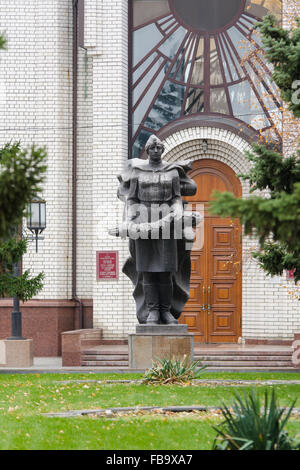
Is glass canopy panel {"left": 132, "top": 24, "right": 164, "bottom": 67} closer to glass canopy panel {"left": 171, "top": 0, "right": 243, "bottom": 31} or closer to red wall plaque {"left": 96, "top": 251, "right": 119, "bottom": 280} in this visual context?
glass canopy panel {"left": 171, "top": 0, "right": 243, "bottom": 31}

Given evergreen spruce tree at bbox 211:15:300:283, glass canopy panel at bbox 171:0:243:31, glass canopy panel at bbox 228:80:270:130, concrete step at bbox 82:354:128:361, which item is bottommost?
concrete step at bbox 82:354:128:361

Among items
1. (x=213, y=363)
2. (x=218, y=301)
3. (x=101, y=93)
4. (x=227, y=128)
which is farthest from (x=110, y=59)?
(x=213, y=363)

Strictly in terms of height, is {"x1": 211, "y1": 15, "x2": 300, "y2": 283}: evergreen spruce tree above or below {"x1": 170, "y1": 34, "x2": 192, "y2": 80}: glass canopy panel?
below

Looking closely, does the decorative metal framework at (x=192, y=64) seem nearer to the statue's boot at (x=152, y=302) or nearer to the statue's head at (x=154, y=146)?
the statue's head at (x=154, y=146)

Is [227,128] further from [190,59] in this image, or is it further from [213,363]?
[213,363]

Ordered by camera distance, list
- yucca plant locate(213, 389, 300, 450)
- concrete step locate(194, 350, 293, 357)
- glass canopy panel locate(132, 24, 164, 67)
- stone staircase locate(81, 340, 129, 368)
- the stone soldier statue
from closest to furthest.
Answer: yucca plant locate(213, 389, 300, 450) < the stone soldier statue < stone staircase locate(81, 340, 129, 368) < concrete step locate(194, 350, 293, 357) < glass canopy panel locate(132, 24, 164, 67)

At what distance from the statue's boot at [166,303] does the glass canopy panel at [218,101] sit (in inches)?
299

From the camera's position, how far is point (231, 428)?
670 centimetres

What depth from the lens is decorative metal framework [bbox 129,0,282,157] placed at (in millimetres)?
20547

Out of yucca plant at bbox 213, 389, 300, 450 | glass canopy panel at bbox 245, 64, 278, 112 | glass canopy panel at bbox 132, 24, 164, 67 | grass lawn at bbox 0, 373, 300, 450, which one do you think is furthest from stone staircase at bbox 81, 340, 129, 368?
yucca plant at bbox 213, 389, 300, 450

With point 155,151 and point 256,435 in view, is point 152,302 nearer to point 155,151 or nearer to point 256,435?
point 155,151

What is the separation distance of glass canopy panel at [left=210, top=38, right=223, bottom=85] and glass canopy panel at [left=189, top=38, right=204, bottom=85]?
0.21 meters

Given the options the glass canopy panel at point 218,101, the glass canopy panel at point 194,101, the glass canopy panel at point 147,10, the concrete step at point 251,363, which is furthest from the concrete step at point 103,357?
the glass canopy panel at point 147,10

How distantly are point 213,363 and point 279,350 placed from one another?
5.04 feet
